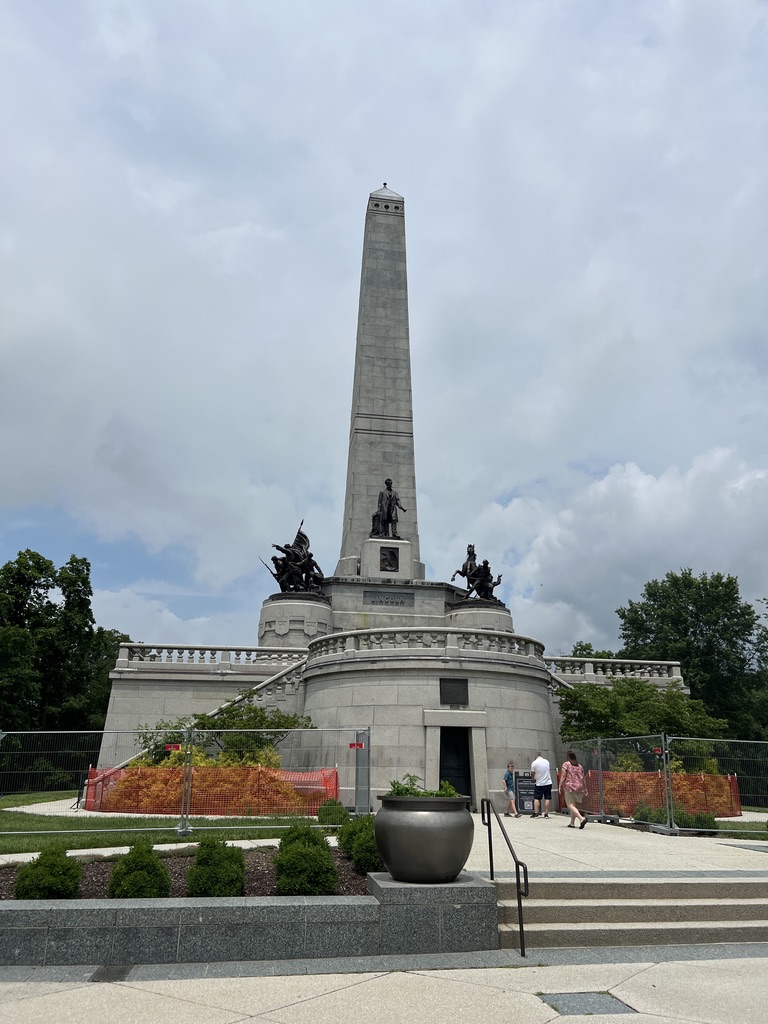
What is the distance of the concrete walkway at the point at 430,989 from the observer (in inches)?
247

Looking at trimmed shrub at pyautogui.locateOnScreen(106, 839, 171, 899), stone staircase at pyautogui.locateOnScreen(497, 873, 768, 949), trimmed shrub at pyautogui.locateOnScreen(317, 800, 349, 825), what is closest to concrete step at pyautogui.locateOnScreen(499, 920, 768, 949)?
stone staircase at pyautogui.locateOnScreen(497, 873, 768, 949)

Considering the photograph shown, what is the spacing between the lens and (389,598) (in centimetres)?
4031

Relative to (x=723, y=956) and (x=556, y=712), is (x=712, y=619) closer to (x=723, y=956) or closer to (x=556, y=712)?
(x=556, y=712)

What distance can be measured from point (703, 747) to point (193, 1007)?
1692 centimetres

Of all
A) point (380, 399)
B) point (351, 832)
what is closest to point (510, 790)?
point (351, 832)

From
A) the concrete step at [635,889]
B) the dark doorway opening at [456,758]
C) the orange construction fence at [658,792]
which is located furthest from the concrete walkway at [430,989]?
the dark doorway opening at [456,758]

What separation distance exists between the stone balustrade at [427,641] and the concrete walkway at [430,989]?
16827 millimetres

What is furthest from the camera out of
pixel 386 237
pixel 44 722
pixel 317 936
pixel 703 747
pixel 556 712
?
pixel 386 237

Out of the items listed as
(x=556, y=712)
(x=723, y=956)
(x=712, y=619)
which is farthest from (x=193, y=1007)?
Result: (x=712, y=619)

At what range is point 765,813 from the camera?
23.2 metres

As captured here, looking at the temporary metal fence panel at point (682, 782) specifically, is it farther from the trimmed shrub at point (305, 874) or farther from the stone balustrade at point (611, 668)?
the stone balustrade at point (611, 668)

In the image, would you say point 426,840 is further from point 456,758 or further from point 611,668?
point 611,668

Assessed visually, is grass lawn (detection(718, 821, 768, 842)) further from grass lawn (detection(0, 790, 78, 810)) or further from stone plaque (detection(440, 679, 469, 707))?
grass lawn (detection(0, 790, 78, 810))

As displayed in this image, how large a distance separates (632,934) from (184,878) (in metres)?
5.53
